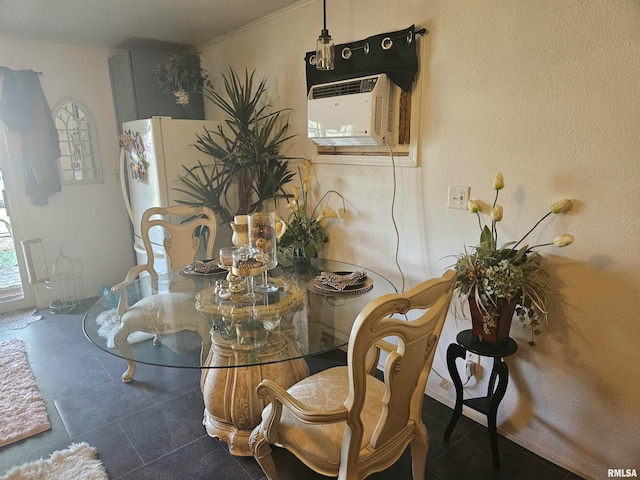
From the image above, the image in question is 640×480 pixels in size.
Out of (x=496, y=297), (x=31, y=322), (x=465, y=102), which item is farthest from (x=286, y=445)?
(x=31, y=322)

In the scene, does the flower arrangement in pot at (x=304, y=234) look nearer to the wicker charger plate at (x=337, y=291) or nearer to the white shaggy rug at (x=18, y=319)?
the wicker charger plate at (x=337, y=291)

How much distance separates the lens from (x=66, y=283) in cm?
377

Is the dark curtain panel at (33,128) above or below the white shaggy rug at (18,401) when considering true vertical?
above

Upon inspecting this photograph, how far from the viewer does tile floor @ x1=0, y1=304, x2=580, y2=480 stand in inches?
68.2

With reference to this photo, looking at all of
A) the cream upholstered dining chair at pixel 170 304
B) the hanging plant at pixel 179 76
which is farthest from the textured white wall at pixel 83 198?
the cream upholstered dining chair at pixel 170 304

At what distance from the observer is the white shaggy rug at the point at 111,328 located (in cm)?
148

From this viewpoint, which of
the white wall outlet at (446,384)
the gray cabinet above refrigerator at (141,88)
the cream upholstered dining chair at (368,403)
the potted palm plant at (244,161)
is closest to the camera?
the cream upholstered dining chair at (368,403)

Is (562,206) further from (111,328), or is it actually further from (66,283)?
(66,283)

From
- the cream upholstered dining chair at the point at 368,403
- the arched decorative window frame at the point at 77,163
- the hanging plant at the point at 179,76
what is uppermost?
the hanging plant at the point at 179,76

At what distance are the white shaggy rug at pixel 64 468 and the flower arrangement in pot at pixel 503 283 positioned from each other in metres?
1.73

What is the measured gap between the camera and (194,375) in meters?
2.48

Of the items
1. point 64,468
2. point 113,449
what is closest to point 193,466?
point 113,449

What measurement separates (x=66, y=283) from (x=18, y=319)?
0.50m

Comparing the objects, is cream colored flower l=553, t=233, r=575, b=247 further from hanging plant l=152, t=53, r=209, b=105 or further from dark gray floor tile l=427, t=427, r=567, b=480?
hanging plant l=152, t=53, r=209, b=105
